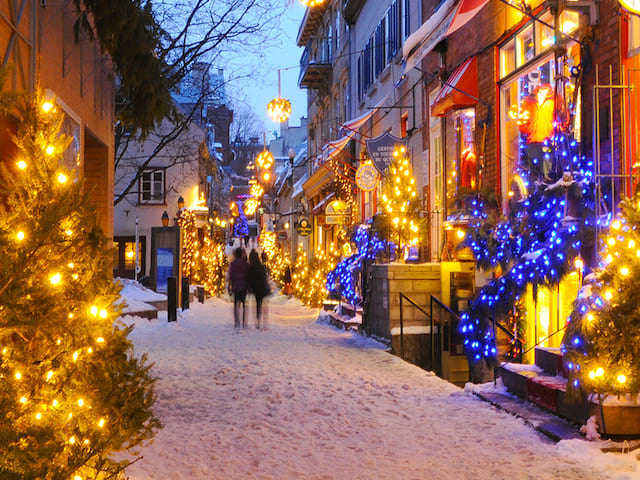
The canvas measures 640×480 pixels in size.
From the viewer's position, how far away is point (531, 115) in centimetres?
1021

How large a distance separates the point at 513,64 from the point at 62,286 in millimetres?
9489

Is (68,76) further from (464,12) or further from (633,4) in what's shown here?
(633,4)

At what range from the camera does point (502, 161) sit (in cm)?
1188

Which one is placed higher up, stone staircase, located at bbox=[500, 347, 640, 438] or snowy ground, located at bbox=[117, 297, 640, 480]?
stone staircase, located at bbox=[500, 347, 640, 438]

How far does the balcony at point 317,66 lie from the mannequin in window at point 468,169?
19.1 meters

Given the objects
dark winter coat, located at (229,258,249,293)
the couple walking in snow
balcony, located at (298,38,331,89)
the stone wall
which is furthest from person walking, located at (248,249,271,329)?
balcony, located at (298,38,331,89)

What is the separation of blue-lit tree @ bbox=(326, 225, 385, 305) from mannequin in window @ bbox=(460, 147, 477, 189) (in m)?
4.23

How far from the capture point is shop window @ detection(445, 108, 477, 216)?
12906 mm

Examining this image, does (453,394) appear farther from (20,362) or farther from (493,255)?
(20,362)

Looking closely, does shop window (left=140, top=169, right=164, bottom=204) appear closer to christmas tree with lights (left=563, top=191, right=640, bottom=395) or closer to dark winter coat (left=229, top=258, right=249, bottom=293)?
dark winter coat (left=229, top=258, right=249, bottom=293)

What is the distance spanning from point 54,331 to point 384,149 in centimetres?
1468

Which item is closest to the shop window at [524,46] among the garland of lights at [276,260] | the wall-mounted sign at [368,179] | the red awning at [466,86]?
the red awning at [466,86]

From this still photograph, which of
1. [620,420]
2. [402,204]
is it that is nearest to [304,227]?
[402,204]

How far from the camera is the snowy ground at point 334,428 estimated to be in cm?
554
